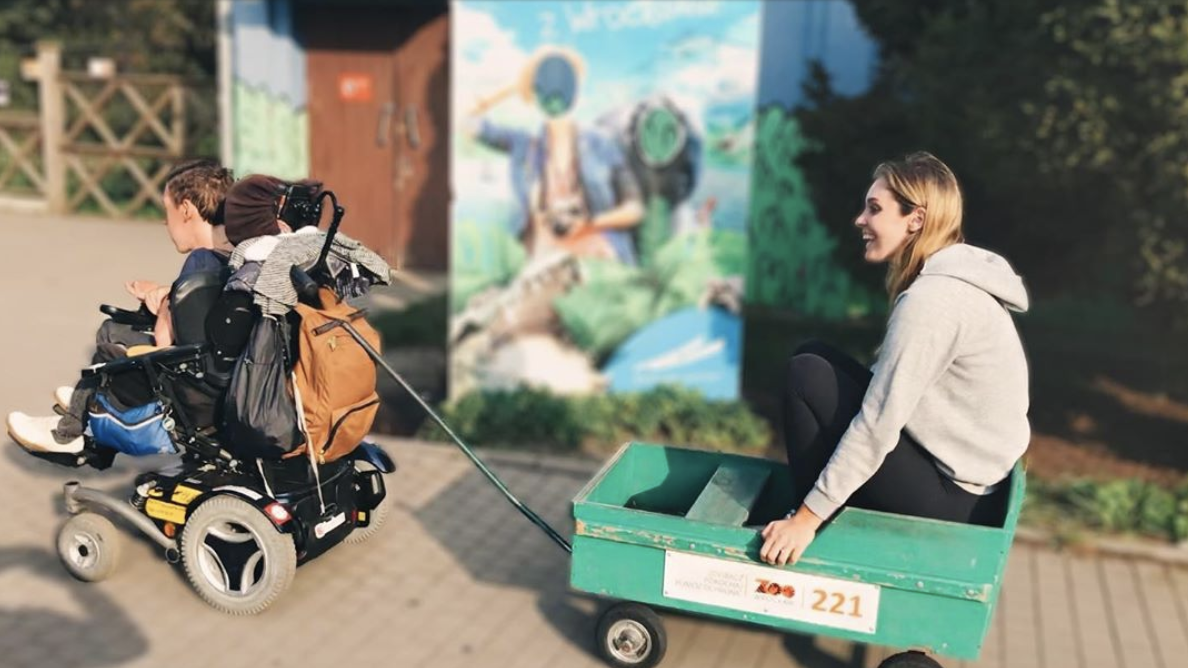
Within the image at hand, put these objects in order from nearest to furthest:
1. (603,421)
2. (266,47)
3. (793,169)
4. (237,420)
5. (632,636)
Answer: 1. (632,636)
2. (237,420)
3. (603,421)
4. (793,169)
5. (266,47)

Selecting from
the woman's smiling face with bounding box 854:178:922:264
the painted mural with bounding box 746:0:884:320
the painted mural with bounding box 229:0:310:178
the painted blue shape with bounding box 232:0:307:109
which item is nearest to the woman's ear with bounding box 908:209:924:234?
the woman's smiling face with bounding box 854:178:922:264

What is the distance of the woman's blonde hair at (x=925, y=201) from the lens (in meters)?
3.99

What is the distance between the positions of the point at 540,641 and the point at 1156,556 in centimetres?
308

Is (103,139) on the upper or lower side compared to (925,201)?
lower

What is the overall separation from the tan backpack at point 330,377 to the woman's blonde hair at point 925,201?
2.08 meters

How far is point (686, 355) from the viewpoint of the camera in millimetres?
7539

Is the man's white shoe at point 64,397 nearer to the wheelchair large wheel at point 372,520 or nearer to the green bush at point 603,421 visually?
the wheelchair large wheel at point 372,520

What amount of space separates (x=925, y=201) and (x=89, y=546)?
12.0 feet

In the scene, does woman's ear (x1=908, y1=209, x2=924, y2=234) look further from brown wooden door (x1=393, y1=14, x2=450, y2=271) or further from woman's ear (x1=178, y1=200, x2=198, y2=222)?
brown wooden door (x1=393, y1=14, x2=450, y2=271)

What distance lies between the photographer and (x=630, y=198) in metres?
7.41

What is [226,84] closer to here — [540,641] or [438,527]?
[438,527]

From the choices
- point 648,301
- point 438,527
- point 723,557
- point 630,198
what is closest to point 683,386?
point 648,301

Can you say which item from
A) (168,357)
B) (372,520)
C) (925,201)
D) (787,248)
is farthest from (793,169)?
A: (168,357)

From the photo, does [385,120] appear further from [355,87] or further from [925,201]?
[925,201]
